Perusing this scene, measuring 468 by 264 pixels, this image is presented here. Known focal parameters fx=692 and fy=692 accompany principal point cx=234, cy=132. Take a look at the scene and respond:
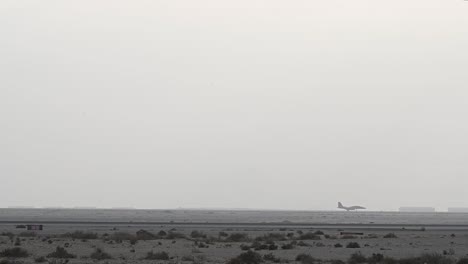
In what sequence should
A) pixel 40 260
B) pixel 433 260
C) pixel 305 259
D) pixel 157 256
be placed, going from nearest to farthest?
pixel 40 260 < pixel 433 260 < pixel 305 259 < pixel 157 256

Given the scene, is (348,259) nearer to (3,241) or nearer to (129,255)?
(129,255)

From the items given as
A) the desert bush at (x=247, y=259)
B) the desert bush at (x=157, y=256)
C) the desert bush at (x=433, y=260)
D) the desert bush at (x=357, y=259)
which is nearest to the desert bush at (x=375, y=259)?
the desert bush at (x=357, y=259)

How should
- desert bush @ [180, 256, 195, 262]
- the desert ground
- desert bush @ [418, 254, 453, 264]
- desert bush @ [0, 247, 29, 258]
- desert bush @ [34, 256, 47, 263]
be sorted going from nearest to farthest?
desert bush @ [34, 256, 47, 263] < desert bush @ [418, 254, 453, 264] < desert bush @ [180, 256, 195, 262] < the desert ground < desert bush @ [0, 247, 29, 258]

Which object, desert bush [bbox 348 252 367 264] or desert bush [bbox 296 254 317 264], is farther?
desert bush [bbox 348 252 367 264]

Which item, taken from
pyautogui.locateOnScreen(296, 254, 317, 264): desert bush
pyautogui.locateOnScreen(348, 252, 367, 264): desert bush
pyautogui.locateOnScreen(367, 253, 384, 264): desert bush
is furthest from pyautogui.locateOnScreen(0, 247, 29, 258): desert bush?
pyautogui.locateOnScreen(367, 253, 384, 264): desert bush

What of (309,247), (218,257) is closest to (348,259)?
(218,257)

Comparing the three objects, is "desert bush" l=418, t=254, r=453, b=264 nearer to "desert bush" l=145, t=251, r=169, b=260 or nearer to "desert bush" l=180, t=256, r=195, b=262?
"desert bush" l=180, t=256, r=195, b=262

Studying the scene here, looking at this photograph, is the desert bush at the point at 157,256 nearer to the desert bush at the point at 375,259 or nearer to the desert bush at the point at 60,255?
the desert bush at the point at 60,255

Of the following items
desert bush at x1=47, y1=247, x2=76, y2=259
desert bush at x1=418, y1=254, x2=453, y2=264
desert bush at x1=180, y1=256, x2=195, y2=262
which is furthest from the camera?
desert bush at x1=47, y1=247, x2=76, y2=259

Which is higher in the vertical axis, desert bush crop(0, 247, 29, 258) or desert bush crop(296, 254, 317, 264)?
desert bush crop(0, 247, 29, 258)

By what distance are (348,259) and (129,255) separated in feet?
46.6

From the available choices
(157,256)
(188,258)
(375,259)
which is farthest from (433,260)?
(157,256)

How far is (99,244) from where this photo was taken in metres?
55.4

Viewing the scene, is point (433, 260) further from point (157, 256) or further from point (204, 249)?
point (204, 249)
